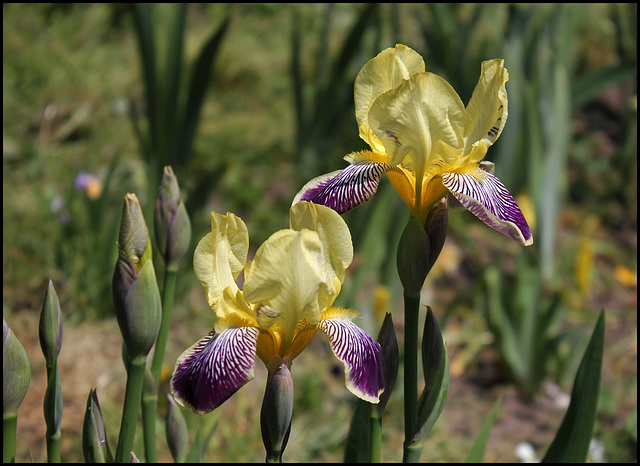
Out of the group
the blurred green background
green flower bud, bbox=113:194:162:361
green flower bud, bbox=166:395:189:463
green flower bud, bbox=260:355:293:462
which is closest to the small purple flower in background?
the blurred green background

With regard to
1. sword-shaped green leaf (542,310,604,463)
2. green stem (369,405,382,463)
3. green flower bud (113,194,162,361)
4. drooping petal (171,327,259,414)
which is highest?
green flower bud (113,194,162,361)

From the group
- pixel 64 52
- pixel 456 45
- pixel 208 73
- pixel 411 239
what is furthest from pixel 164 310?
pixel 64 52

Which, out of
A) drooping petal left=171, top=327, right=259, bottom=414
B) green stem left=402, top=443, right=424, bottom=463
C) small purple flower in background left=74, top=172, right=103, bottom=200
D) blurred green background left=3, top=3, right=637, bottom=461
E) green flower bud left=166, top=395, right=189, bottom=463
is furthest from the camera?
small purple flower in background left=74, top=172, right=103, bottom=200

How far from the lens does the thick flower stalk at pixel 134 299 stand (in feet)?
2.05

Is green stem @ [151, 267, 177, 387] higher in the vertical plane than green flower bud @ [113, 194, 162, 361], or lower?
lower

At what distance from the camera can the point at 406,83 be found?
0.64m

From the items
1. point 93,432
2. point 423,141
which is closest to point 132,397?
point 93,432

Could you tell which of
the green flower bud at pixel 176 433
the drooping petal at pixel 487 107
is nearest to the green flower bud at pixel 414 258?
the drooping petal at pixel 487 107

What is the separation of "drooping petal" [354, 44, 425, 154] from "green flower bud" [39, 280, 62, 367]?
1.37 ft

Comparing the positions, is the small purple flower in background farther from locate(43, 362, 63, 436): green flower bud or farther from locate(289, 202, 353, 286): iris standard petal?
locate(289, 202, 353, 286): iris standard petal

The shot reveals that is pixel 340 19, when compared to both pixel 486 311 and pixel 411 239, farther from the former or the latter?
pixel 411 239

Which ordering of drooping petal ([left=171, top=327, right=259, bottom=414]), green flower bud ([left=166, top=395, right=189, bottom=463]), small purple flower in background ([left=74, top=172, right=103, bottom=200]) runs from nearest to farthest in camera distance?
drooping petal ([left=171, top=327, right=259, bottom=414]) < green flower bud ([left=166, top=395, right=189, bottom=463]) < small purple flower in background ([left=74, top=172, right=103, bottom=200])

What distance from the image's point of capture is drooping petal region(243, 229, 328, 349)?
0.59 metres

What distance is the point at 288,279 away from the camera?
60 cm
